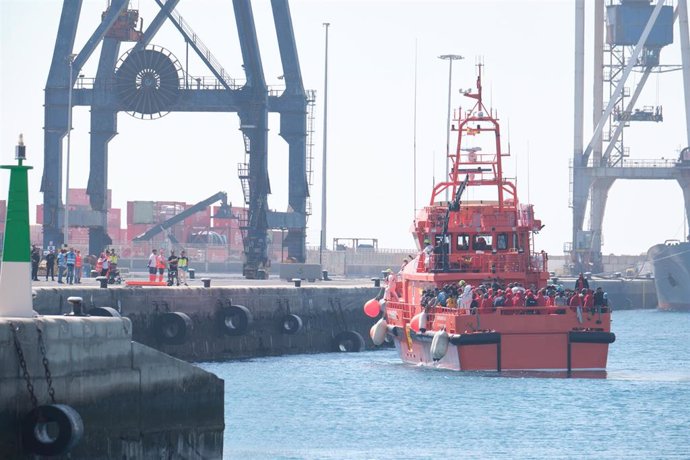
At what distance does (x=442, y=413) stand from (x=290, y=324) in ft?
65.4

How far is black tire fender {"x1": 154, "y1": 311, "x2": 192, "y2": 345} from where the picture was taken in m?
45.9

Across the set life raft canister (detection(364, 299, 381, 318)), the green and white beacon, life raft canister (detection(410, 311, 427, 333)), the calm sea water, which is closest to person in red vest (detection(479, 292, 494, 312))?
the calm sea water

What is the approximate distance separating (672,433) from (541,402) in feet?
16.4

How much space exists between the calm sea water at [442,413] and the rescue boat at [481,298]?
0.70m

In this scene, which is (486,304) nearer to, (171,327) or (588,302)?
(588,302)

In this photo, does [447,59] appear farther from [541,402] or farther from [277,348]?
[541,402]

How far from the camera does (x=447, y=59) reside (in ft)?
302

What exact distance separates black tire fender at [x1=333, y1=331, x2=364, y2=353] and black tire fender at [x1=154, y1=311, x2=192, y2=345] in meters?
13.2

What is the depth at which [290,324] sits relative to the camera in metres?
55.3

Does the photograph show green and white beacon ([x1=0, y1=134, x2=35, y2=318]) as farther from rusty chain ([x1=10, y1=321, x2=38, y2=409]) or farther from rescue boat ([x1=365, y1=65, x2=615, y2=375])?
rescue boat ([x1=365, y1=65, x2=615, y2=375])

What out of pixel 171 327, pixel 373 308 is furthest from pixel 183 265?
pixel 171 327

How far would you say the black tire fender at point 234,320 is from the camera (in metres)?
50.3

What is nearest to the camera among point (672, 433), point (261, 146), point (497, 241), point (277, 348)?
point (672, 433)

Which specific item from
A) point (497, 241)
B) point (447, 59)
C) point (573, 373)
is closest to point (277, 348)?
point (497, 241)
